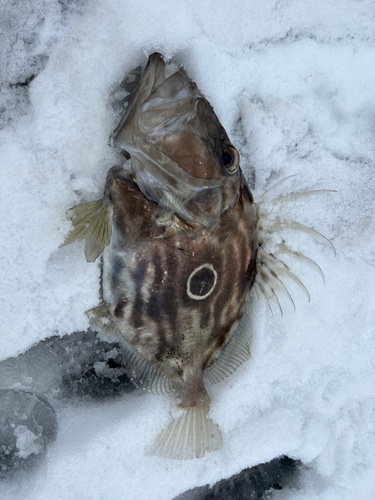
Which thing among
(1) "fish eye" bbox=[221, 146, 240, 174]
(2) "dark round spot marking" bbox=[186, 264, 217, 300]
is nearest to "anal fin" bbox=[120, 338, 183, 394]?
(2) "dark round spot marking" bbox=[186, 264, 217, 300]

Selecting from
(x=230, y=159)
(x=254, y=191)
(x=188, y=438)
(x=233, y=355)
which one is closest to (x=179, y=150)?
(x=230, y=159)

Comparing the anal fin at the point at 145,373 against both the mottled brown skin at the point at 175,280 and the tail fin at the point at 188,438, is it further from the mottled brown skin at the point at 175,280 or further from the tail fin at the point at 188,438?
the tail fin at the point at 188,438

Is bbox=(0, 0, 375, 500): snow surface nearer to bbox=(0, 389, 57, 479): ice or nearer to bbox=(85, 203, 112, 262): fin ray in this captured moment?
bbox=(0, 389, 57, 479): ice

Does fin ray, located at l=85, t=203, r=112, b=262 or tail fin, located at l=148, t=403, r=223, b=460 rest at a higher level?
fin ray, located at l=85, t=203, r=112, b=262

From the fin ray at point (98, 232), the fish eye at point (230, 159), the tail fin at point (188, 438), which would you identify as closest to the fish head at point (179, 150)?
the fish eye at point (230, 159)

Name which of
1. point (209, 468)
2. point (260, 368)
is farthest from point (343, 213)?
point (209, 468)

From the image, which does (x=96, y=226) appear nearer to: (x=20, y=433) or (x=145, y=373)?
(x=145, y=373)

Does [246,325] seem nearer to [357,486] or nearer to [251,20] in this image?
[357,486]
